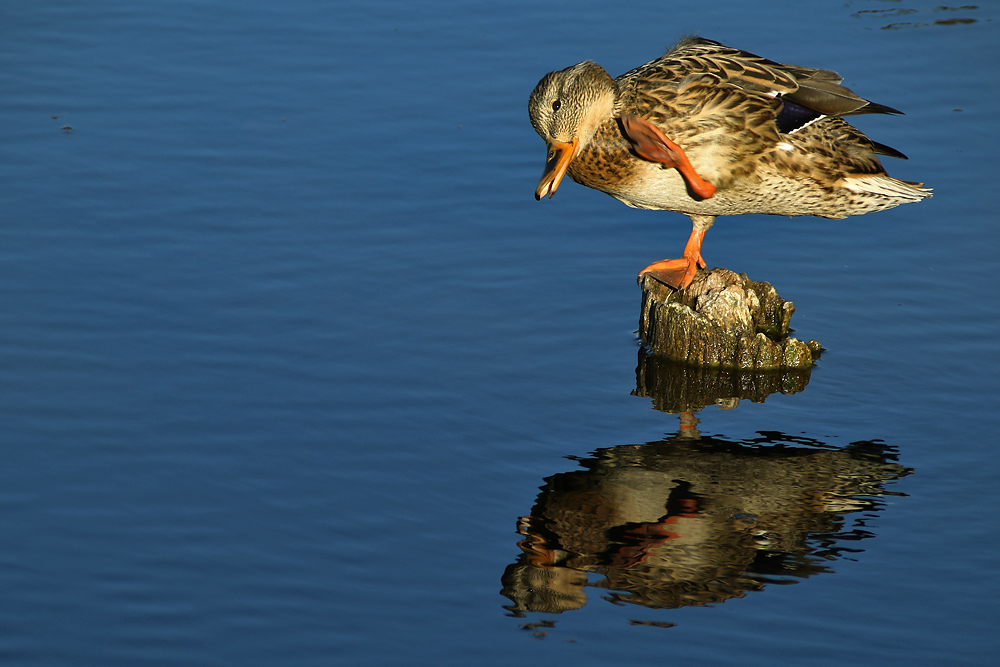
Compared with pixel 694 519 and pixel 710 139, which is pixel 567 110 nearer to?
pixel 710 139

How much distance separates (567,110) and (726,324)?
1.46 metres

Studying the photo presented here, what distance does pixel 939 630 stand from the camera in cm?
472

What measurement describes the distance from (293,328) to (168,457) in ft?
4.55

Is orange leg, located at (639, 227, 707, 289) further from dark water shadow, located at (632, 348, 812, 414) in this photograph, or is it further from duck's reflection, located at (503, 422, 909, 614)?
duck's reflection, located at (503, 422, 909, 614)

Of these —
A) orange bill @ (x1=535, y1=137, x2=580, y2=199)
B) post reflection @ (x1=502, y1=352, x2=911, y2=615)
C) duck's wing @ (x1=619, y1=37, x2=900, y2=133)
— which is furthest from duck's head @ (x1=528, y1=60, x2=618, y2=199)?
post reflection @ (x1=502, y1=352, x2=911, y2=615)

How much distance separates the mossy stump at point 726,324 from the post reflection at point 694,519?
750 mm

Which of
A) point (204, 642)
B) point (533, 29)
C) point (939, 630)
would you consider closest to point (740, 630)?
point (939, 630)

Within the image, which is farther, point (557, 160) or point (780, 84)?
point (780, 84)

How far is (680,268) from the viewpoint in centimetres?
702

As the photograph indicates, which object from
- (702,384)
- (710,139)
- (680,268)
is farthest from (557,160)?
(702,384)

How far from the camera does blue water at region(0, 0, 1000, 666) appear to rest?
485 cm

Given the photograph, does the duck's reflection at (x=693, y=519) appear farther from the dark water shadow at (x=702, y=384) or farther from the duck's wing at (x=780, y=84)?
the duck's wing at (x=780, y=84)

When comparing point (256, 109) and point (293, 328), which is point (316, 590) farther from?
point (256, 109)

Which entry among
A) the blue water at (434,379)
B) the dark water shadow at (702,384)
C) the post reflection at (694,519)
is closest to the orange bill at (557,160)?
the blue water at (434,379)
